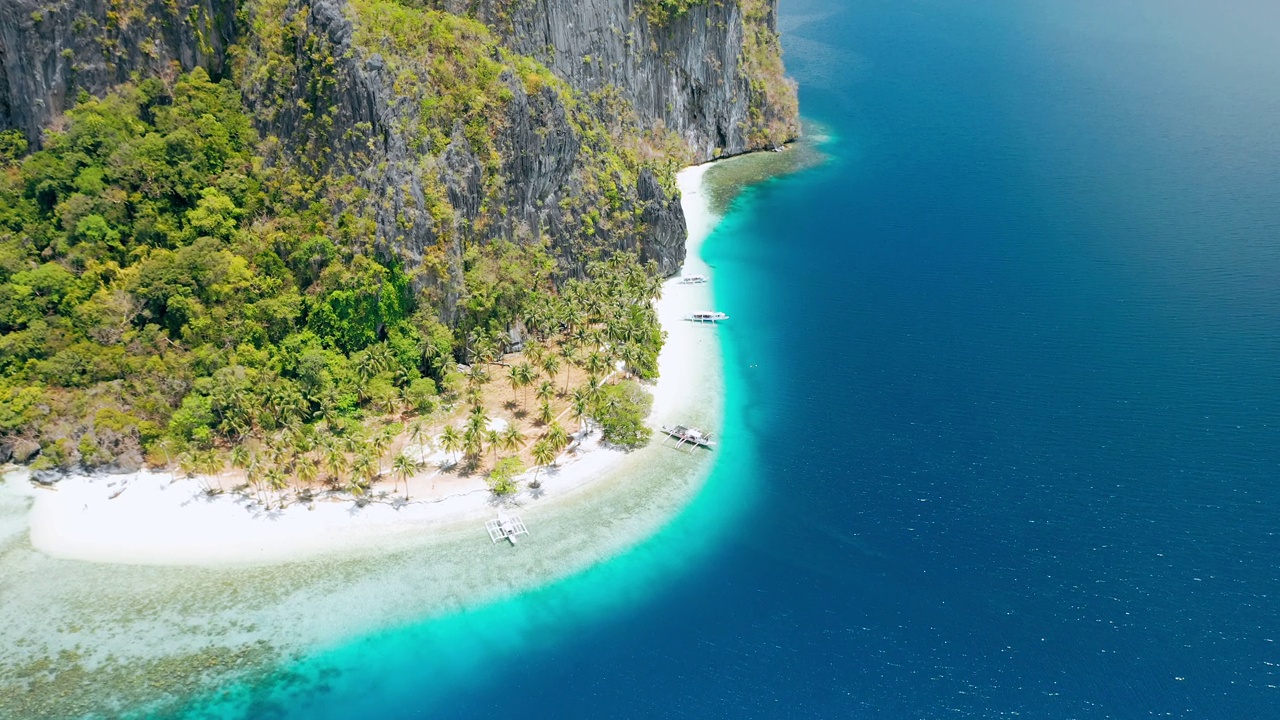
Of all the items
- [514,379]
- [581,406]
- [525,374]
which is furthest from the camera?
[514,379]

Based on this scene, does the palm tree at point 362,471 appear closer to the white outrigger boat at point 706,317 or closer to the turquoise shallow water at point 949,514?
the turquoise shallow water at point 949,514

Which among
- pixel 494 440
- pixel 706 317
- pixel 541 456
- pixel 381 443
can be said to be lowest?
pixel 541 456

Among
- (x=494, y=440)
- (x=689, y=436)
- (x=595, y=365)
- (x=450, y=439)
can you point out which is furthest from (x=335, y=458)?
(x=689, y=436)

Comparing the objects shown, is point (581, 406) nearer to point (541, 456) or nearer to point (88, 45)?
point (541, 456)

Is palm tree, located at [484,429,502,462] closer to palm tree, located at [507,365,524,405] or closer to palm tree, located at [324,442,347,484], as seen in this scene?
palm tree, located at [507,365,524,405]

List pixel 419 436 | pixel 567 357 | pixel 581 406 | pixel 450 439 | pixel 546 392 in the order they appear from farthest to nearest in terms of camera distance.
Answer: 1. pixel 567 357
2. pixel 546 392
3. pixel 581 406
4. pixel 419 436
5. pixel 450 439

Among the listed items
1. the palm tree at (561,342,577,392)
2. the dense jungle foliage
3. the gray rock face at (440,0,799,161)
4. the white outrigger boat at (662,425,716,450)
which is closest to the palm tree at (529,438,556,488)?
the palm tree at (561,342,577,392)

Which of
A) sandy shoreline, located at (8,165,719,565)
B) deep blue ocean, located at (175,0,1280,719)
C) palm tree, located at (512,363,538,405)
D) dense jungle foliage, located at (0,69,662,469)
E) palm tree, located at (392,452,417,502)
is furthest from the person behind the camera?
palm tree, located at (512,363,538,405)
